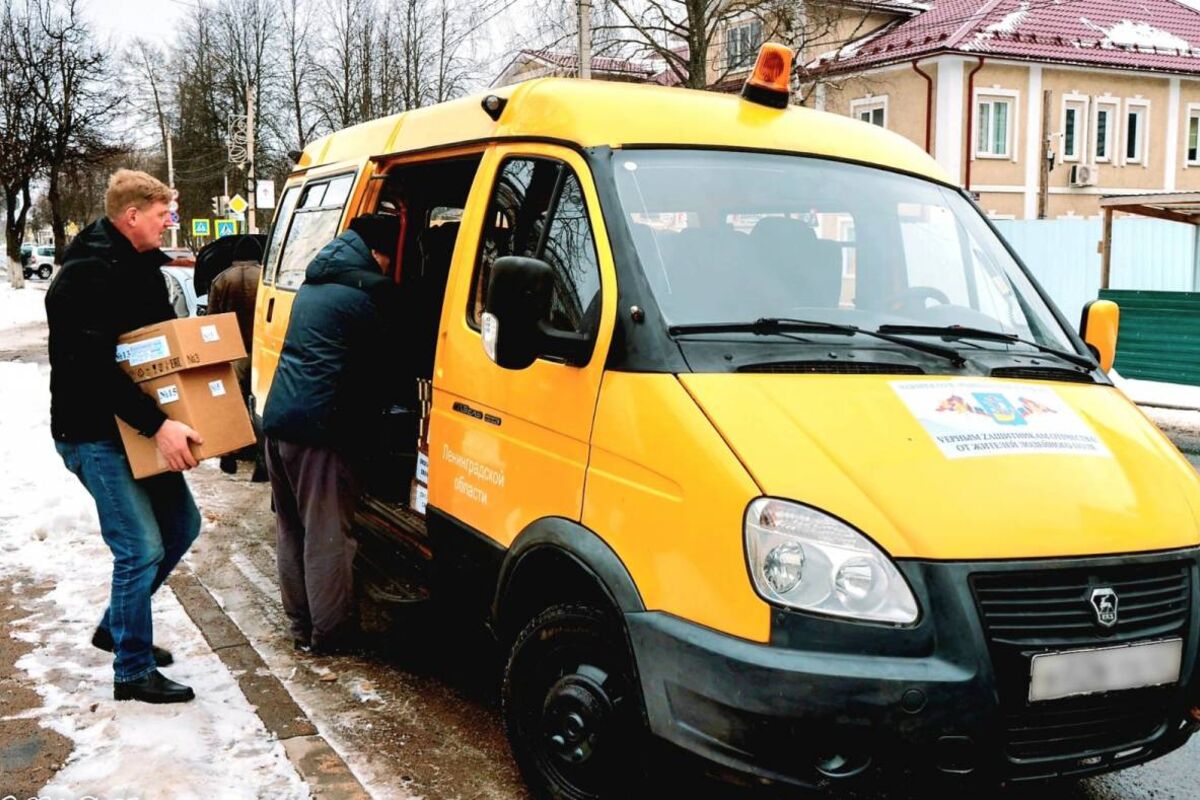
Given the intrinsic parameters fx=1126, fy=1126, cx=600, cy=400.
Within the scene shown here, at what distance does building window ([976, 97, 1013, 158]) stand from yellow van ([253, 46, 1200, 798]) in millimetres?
30416

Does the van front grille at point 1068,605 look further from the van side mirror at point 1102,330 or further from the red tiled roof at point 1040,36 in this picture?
the red tiled roof at point 1040,36

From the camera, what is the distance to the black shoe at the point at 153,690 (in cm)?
440

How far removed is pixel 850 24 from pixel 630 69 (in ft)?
30.9

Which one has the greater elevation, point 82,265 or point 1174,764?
point 82,265

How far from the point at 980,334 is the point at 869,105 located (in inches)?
1254

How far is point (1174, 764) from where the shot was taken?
4.15 metres

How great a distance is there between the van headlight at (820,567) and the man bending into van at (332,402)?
2.68 metres

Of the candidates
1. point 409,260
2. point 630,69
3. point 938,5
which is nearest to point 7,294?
point 630,69

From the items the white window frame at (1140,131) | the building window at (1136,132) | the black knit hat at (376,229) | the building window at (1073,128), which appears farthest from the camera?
the building window at (1136,132)

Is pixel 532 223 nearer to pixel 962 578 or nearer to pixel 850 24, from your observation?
pixel 962 578

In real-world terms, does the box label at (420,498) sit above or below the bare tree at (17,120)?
below

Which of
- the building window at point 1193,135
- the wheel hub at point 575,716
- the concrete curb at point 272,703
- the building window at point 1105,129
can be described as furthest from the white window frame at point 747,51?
the wheel hub at point 575,716

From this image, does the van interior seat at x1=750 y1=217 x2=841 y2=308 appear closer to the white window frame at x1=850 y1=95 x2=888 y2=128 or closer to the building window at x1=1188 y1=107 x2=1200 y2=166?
the white window frame at x1=850 y1=95 x2=888 y2=128

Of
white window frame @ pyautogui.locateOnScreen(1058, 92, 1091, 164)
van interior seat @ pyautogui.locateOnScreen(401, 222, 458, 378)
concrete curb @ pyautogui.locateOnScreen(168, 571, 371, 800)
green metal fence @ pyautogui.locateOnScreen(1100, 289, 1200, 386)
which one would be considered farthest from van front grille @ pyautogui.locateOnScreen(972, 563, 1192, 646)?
white window frame @ pyautogui.locateOnScreen(1058, 92, 1091, 164)
